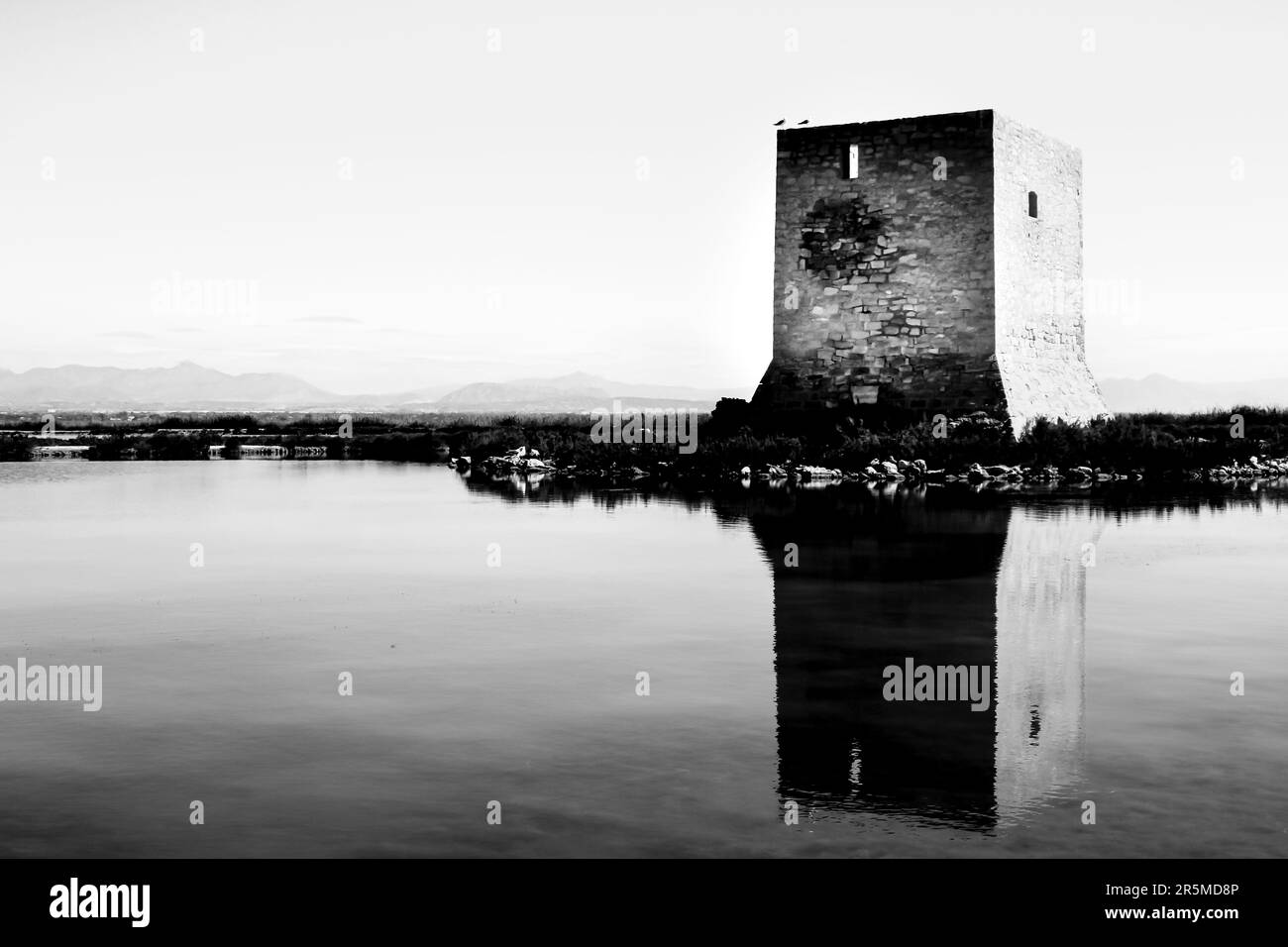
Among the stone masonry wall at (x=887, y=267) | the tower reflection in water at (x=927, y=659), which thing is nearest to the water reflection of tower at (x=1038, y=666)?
the tower reflection in water at (x=927, y=659)

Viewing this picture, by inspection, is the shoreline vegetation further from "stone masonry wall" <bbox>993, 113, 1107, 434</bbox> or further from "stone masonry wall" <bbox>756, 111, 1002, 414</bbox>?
"stone masonry wall" <bbox>993, 113, 1107, 434</bbox>

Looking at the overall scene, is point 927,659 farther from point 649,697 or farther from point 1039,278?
point 1039,278

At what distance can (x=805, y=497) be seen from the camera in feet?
63.9

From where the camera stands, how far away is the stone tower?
75.9 ft

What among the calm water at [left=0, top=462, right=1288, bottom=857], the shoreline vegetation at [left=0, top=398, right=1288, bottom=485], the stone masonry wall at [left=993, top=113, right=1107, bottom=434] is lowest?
the calm water at [left=0, top=462, right=1288, bottom=857]

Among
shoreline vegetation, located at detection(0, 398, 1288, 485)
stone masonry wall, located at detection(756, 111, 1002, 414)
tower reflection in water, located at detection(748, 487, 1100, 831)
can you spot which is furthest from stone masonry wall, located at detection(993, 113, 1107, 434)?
tower reflection in water, located at detection(748, 487, 1100, 831)

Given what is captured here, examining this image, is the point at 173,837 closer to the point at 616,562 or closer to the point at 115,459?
the point at 616,562

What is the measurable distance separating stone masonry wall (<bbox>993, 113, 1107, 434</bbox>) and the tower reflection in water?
893cm

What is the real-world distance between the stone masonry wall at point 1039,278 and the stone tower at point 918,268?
0.04 metres

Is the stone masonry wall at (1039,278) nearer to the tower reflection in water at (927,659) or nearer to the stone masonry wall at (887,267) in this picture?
the stone masonry wall at (887,267)

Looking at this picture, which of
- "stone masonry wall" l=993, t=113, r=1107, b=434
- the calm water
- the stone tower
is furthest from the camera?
"stone masonry wall" l=993, t=113, r=1107, b=434

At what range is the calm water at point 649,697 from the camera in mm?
4816
